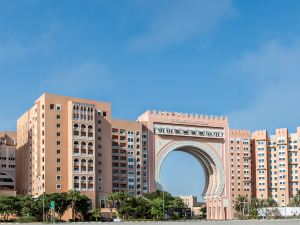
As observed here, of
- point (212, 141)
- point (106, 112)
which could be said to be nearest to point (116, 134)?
point (106, 112)

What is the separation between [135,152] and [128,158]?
2.14 metres

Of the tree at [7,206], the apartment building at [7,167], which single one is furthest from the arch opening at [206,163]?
the tree at [7,206]

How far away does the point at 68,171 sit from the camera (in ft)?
374

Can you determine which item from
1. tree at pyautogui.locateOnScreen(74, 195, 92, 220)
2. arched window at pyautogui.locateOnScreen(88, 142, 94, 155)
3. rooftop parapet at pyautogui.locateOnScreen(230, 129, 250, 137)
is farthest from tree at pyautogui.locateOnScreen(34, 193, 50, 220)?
rooftop parapet at pyautogui.locateOnScreen(230, 129, 250, 137)

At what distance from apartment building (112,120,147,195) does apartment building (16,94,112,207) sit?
613cm

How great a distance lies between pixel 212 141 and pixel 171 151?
458 inches

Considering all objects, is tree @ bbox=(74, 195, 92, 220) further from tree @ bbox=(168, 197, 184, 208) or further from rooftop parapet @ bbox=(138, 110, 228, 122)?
rooftop parapet @ bbox=(138, 110, 228, 122)

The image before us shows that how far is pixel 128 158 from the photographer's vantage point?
129 m

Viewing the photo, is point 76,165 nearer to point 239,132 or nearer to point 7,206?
point 7,206

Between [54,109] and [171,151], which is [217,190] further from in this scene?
[54,109]

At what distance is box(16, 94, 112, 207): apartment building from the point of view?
371 ft

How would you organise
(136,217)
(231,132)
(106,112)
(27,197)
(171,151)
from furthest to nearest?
(231,132), (171,151), (106,112), (136,217), (27,197)

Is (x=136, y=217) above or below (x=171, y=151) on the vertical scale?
below

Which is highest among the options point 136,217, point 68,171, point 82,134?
point 82,134
